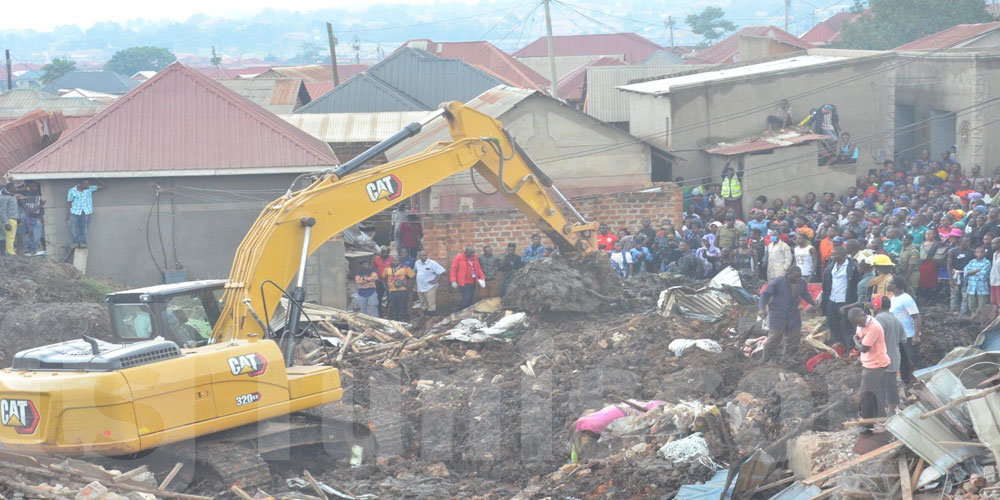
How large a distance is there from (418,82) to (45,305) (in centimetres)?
2276

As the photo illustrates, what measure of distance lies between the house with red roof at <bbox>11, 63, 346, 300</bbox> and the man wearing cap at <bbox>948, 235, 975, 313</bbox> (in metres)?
10.6

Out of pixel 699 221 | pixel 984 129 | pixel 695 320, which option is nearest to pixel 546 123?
pixel 699 221

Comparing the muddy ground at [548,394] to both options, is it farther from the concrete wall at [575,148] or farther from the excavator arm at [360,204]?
the concrete wall at [575,148]

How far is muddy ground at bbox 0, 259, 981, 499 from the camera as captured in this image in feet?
35.0

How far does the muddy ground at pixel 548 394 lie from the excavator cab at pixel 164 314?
53.6 inches

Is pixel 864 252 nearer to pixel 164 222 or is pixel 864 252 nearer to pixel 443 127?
pixel 443 127

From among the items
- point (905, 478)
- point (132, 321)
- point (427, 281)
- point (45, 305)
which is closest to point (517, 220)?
point (427, 281)

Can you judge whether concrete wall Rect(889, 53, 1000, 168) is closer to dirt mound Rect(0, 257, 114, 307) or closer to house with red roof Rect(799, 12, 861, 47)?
dirt mound Rect(0, 257, 114, 307)

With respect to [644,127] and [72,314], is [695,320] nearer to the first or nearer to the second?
[72,314]

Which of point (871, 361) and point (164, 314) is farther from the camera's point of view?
point (164, 314)

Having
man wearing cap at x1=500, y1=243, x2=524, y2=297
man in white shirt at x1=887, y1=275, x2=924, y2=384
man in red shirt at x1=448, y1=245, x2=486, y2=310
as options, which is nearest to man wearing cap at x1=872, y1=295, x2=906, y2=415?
man in white shirt at x1=887, y1=275, x2=924, y2=384

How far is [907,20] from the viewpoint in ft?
183

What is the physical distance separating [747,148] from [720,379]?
11948 millimetres

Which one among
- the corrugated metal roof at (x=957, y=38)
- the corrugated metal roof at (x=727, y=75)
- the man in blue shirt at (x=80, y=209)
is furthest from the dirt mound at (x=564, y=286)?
the corrugated metal roof at (x=957, y=38)
